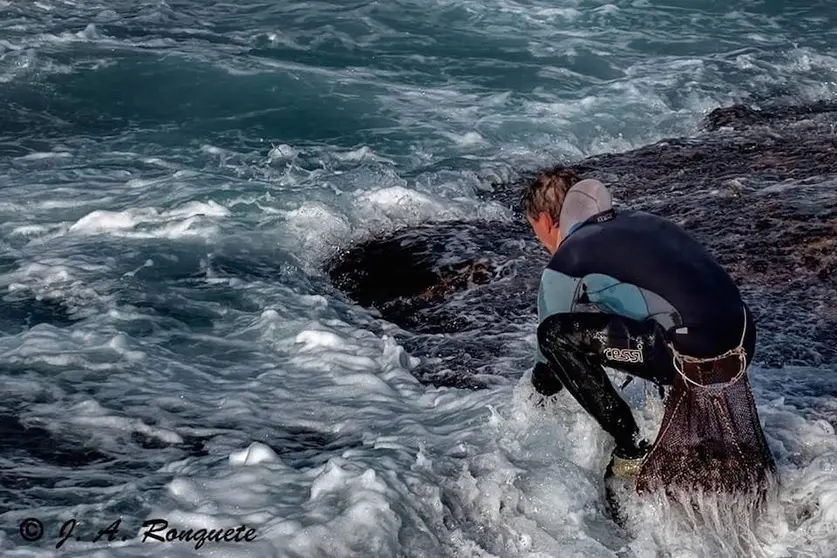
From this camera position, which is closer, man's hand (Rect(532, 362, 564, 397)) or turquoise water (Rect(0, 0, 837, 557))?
turquoise water (Rect(0, 0, 837, 557))

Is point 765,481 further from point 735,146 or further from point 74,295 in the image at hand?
point 735,146

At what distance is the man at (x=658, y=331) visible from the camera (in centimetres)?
432

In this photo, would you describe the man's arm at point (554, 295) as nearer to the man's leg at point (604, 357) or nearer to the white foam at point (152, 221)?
the man's leg at point (604, 357)

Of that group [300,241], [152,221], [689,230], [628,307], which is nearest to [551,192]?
[628,307]

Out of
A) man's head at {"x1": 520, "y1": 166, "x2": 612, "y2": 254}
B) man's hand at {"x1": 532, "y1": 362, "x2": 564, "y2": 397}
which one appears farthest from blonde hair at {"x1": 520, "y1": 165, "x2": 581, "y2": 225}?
man's hand at {"x1": 532, "y1": 362, "x2": 564, "y2": 397}

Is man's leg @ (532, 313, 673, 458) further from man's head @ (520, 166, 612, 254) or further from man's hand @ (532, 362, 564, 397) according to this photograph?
man's head @ (520, 166, 612, 254)

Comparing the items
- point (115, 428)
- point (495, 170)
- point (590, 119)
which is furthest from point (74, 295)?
point (590, 119)

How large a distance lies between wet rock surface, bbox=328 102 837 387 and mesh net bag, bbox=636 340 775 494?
6.02 feet

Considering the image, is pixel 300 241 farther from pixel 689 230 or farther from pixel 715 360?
pixel 715 360

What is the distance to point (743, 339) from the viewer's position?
436 cm

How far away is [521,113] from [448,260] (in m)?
5.94

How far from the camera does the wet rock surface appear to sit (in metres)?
6.60

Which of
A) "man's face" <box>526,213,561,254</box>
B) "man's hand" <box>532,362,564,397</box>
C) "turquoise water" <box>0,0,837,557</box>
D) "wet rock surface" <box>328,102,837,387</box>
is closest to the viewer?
"turquoise water" <box>0,0,837,557</box>

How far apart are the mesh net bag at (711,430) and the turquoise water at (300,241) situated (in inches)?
10.0
